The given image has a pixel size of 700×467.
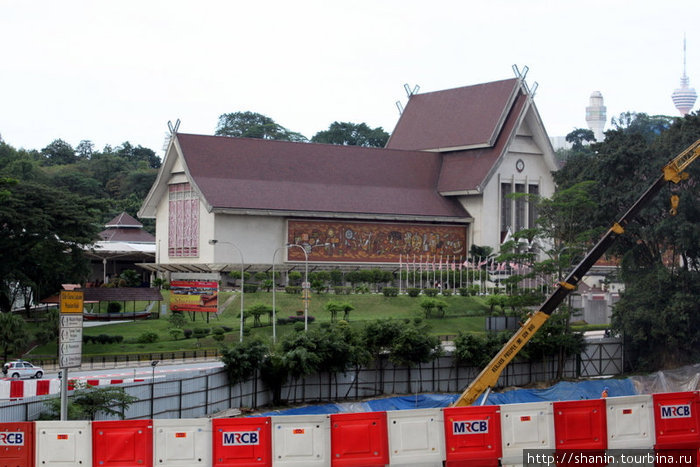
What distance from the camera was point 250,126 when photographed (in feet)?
373

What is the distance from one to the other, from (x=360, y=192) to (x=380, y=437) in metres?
43.6

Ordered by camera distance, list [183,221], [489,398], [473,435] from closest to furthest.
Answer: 1. [473,435]
2. [489,398]
3. [183,221]

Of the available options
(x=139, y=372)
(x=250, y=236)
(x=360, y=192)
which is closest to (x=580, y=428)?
(x=139, y=372)

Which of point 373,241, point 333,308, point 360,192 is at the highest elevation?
point 360,192

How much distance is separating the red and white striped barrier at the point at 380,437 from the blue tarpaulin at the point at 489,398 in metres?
12.4

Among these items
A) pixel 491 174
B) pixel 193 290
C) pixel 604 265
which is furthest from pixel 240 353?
pixel 604 265

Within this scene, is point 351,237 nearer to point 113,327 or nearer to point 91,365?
point 113,327

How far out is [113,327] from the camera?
46969 millimetres

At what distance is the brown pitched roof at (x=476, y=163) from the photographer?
62.4 m

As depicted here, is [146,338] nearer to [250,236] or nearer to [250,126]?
[250,236]

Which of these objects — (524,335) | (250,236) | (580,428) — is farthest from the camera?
(250,236)

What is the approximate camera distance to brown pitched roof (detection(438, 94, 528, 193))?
62438 millimetres

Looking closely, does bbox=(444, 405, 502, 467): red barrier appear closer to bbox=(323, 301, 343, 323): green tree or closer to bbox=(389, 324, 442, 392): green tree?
bbox=(389, 324, 442, 392): green tree

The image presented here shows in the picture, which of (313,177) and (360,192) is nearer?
(313,177)
